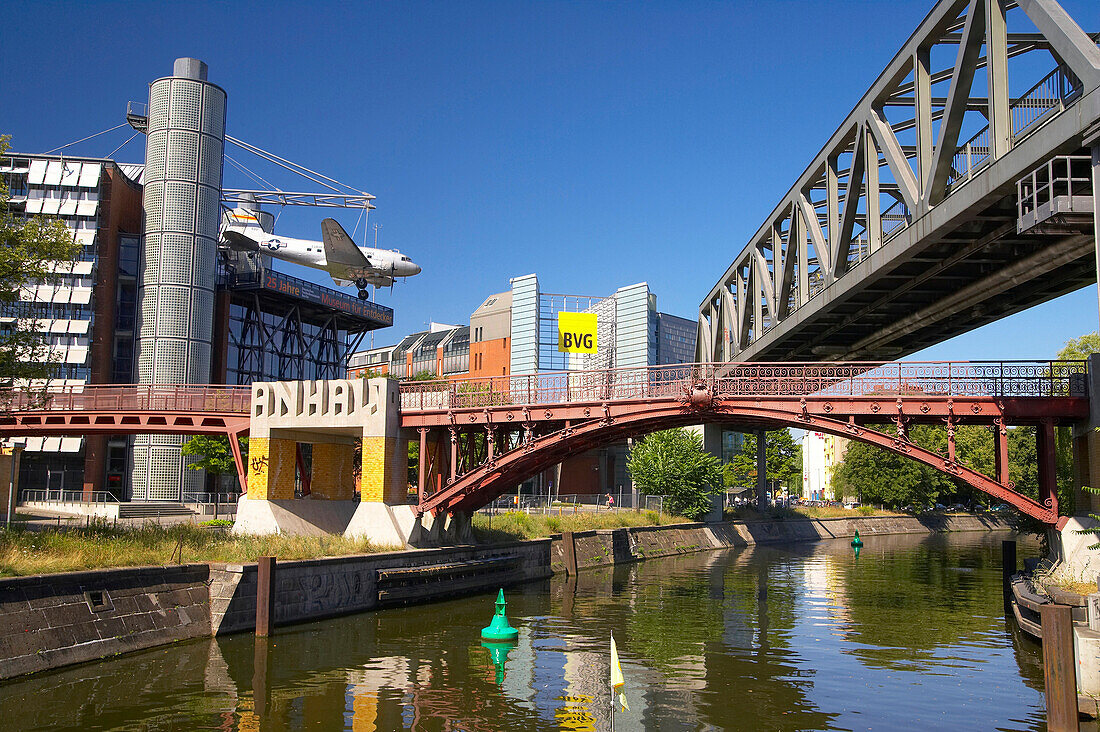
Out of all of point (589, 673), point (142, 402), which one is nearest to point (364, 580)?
point (589, 673)

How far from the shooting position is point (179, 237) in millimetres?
71688

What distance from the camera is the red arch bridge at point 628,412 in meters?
33.0

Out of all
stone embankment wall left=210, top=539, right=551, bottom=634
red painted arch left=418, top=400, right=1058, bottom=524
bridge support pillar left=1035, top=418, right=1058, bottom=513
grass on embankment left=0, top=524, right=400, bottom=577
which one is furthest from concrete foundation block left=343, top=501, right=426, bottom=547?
bridge support pillar left=1035, top=418, right=1058, bottom=513

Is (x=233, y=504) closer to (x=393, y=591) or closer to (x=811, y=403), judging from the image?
(x=393, y=591)

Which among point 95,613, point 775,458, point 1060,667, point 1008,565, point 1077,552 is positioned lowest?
point 95,613

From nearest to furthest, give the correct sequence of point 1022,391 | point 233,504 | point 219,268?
point 1022,391
point 233,504
point 219,268

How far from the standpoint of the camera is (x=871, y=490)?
91.8 metres

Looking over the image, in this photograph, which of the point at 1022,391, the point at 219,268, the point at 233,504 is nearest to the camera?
the point at 1022,391

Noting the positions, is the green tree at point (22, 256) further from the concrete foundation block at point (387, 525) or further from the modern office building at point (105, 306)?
the modern office building at point (105, 306)

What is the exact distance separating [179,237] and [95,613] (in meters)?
53.5

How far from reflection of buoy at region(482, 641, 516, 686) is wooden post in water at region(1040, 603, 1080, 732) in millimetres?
12195

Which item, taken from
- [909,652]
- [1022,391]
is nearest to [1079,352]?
[1022,391]

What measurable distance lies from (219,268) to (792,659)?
67.1 meters

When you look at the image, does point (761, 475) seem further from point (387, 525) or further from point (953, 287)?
point (387, 525)
